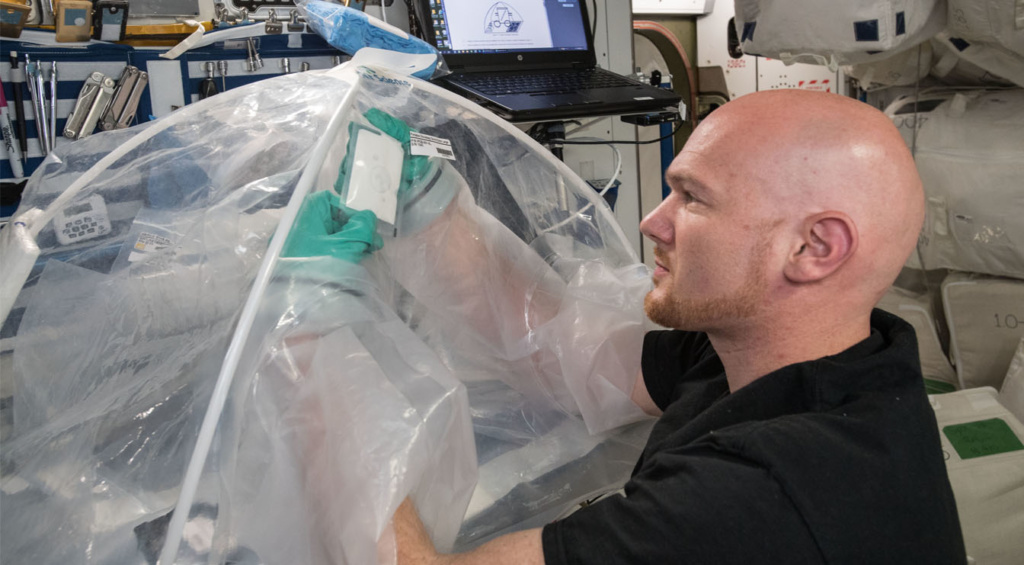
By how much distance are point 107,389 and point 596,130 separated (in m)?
1.37

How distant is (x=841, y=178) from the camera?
0.81m

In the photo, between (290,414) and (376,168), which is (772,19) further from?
(290,414)

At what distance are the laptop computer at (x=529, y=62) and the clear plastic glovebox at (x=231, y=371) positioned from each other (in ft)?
1.22

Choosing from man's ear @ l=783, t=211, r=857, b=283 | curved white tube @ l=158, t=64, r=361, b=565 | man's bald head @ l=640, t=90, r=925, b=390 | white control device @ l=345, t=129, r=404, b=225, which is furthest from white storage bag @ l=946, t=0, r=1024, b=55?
curved white tube @ l=158, t=64, r=361, b=565

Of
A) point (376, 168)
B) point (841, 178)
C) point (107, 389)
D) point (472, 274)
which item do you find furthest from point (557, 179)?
point (107, 389)

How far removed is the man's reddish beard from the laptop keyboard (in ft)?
2.05

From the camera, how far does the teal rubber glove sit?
0.81m

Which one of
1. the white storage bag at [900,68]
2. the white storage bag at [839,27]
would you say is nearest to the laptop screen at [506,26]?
the white storage bag at [839,27]

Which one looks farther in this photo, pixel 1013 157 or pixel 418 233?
pixel 1013 157

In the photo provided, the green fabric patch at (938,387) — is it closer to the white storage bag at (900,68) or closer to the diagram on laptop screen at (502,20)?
the white storage bag at (900,68)

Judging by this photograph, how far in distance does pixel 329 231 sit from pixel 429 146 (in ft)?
0.64

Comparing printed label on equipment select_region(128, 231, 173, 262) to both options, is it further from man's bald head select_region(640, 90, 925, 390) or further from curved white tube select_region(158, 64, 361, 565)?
man's bald head select_region(640, 90, 925, 390)

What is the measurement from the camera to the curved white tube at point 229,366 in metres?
0.61

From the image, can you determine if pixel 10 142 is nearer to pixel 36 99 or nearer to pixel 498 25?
pixel 36 99
